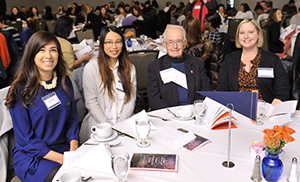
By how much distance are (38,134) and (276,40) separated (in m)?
4.32

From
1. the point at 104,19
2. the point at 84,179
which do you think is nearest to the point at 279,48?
the point at 84,179

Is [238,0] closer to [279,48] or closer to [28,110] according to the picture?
[279,48]

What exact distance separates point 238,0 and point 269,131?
583 inches

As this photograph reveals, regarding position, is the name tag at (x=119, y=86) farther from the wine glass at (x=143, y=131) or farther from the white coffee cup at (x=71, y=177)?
the white coffee cup at (x=71, y=177)

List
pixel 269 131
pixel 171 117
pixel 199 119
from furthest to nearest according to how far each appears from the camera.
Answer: pixel 171 117 < pixel 199 119 < pixel 269 131

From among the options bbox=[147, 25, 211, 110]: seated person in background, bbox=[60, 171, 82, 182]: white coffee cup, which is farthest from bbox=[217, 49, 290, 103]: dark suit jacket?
bbox=[60, 171, 82, 182]: white coffee cup

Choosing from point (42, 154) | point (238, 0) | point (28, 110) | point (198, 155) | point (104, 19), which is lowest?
point (42, 154)

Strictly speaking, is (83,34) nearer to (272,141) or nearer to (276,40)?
(276,40)

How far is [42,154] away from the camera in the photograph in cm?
168

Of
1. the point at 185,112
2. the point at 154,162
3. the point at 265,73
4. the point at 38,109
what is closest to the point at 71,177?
the point at 154,162

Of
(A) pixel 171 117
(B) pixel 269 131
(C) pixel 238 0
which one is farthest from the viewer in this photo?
(C) pixel 238 0

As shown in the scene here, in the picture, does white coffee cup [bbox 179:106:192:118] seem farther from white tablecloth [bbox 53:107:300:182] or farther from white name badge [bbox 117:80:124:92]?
white name badge [bbox 117:80:124:92]

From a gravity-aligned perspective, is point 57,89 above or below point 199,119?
above

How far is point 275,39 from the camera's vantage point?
186 inches
